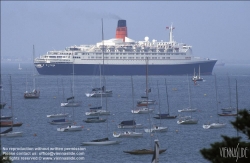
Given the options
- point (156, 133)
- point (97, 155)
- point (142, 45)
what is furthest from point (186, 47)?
point (97, 155)

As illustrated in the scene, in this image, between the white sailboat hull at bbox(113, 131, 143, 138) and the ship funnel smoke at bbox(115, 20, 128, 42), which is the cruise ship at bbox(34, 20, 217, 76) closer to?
the ship funnel smoke at bbox(115, 20, 128, 42)

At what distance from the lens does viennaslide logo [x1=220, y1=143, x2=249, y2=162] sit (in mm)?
9695

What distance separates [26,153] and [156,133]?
18.7ft

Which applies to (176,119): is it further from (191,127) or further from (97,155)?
(97,155)

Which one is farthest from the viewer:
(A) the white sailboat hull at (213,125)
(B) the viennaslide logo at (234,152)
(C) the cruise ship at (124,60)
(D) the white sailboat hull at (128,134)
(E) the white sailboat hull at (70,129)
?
(C) the cruise ship at (124,60)

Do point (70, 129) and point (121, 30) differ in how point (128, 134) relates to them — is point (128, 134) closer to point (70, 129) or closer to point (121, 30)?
point (70, 129)

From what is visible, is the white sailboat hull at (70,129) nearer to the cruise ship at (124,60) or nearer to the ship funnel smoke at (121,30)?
the cruise ship at (124,60)

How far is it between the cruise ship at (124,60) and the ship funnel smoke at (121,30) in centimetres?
817

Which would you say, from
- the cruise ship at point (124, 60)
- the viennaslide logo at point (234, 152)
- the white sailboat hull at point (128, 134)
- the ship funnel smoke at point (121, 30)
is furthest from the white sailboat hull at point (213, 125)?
the ship funnel smoke at point (121, 30)

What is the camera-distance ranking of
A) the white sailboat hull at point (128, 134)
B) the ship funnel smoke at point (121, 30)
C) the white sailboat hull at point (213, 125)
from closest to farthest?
the white sailboat hull at point (128, 134) < the white sailboat hull at point (213, 125) < the ship funnel smoke at point (121, 30)

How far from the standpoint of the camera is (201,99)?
128 ft

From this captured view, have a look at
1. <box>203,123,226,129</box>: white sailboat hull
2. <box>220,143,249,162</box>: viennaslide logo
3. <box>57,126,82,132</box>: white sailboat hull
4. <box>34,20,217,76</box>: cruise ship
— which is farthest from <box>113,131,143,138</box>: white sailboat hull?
<box>34,20,217,76</box>: cruise ship

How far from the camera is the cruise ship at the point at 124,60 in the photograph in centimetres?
7019

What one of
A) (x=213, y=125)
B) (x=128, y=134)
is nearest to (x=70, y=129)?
(x=128, y=134)
